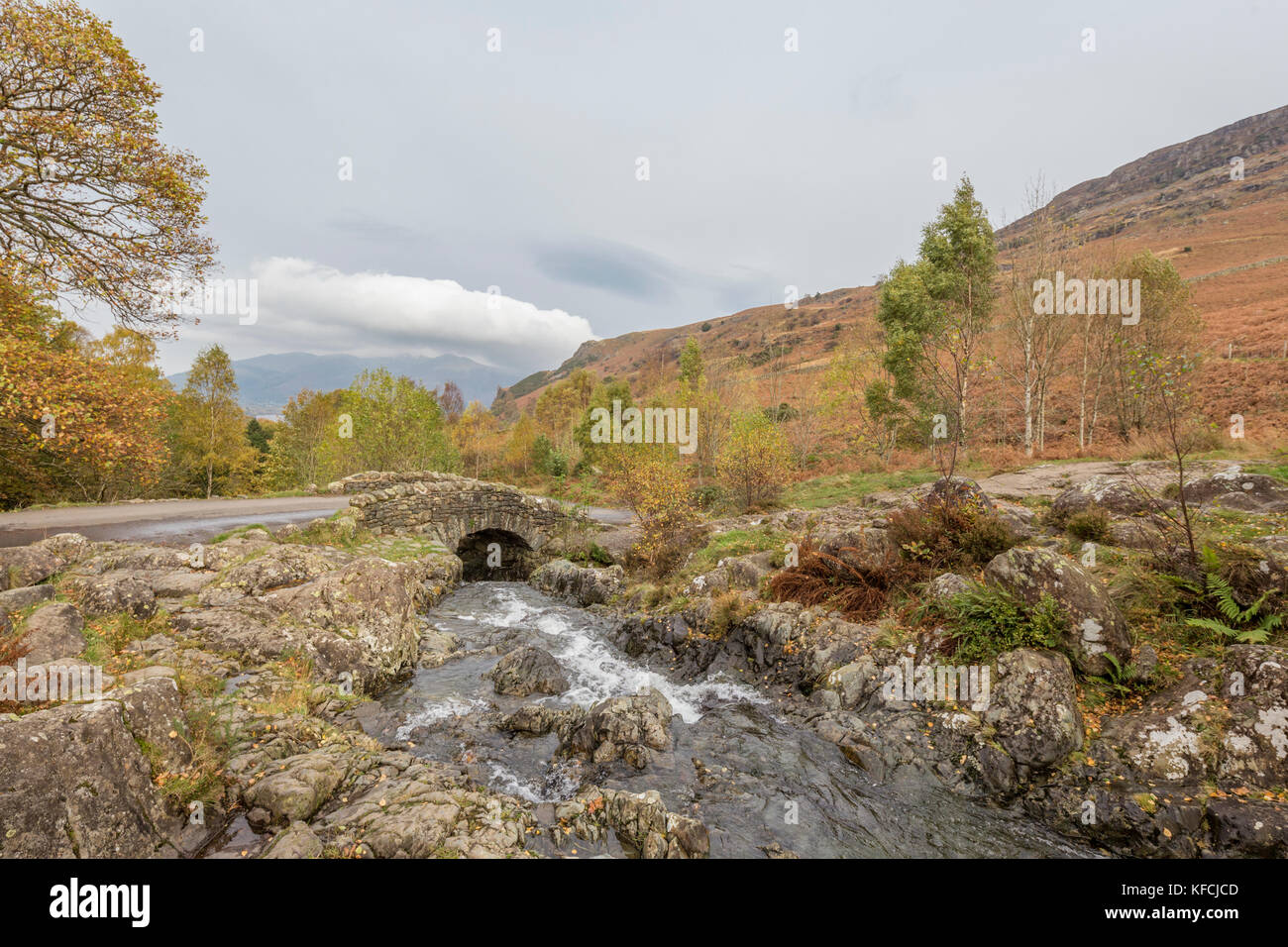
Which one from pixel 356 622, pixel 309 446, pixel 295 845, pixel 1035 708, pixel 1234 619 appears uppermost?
pixel 309 446

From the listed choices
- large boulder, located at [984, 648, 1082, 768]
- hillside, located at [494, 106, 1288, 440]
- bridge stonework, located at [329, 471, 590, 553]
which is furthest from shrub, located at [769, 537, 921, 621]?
hillside, located at [494, 106, 1288, 440]

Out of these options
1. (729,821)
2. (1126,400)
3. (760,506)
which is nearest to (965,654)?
(729,821)

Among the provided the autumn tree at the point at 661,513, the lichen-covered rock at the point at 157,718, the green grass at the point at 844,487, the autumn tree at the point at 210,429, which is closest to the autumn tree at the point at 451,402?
the autumn tree at the point at 210,429

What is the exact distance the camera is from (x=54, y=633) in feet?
19.9

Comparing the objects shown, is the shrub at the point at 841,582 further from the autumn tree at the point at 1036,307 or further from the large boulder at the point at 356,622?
the autumn tree at the point at 1036,307

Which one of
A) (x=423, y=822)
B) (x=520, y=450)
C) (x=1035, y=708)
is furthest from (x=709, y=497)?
(x=520, y=450)

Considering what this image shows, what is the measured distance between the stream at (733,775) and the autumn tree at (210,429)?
107 ft

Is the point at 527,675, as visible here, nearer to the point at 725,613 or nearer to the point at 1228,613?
the point at 725,613

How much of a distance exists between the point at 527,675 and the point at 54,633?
714 cm

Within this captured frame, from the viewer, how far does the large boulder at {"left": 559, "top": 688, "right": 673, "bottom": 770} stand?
25.1ft

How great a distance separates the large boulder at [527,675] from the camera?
403 inches

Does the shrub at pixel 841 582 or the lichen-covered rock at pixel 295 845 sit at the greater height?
the shrub at pixel 841 582
